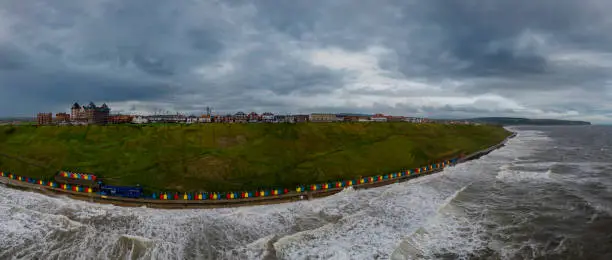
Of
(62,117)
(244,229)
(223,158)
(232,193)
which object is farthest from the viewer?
(62,117)

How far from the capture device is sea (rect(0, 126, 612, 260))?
115ft

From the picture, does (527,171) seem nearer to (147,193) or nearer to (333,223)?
(333,223)

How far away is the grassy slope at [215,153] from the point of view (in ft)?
216

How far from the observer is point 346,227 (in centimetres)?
4181

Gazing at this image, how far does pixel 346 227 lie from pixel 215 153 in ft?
147

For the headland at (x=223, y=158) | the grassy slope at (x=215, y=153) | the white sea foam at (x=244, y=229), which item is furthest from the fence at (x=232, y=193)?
the white sea foam at (x=244, y=229)

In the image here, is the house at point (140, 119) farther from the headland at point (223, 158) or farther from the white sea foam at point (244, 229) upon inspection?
the white sea foam at point (244, 229)

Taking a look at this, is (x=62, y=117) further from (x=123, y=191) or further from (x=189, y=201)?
(x=189, y=201)

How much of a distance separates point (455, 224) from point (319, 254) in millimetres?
18955

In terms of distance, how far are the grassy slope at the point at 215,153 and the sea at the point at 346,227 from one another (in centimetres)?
1215

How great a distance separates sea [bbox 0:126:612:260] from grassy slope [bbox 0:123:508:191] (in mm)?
12146

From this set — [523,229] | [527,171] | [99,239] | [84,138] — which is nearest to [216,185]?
[99,239]

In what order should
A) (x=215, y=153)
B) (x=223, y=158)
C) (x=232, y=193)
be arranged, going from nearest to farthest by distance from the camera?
(x=232, y=193)
(x=223, y=158)
(x=215, y=153)

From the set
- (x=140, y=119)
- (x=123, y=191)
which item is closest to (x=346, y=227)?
(x=123, y=191)
